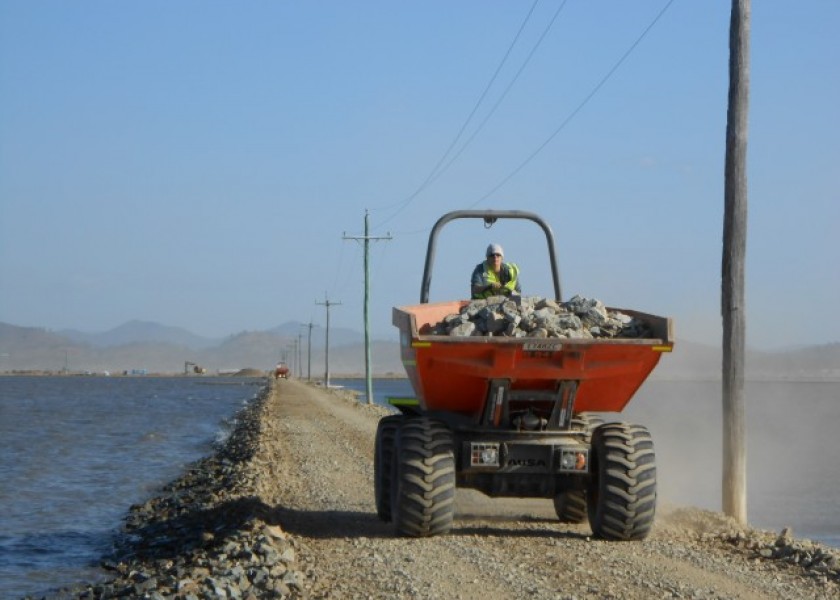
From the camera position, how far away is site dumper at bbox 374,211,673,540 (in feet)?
39.2

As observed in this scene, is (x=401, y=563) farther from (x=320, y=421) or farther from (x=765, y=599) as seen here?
(x=320, y=421)

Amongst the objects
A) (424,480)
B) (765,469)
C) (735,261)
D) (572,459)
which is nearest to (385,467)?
(424,480)

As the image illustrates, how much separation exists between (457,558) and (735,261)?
5.33 m

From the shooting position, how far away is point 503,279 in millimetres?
13820

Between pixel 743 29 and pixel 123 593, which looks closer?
pixel 123 593

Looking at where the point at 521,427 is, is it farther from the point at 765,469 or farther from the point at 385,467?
the point at 765,469

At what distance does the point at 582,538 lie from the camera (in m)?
12.9

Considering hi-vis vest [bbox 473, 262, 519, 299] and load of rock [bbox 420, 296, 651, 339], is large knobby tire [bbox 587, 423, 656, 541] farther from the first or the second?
hi-vis vest [bbox 473, 262, 519, 299]

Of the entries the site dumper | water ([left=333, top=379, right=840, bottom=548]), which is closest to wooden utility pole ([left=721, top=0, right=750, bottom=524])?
the site dumper

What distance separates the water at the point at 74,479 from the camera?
17.1 m

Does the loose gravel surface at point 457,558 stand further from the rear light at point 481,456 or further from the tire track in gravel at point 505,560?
the rear light at point 481,456

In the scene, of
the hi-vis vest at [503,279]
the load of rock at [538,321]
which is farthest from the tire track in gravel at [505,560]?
the hi-vis vest at [503,279]

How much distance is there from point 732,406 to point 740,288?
4.44 ft

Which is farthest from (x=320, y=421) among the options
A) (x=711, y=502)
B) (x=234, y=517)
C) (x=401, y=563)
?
(x=401, y=563)
